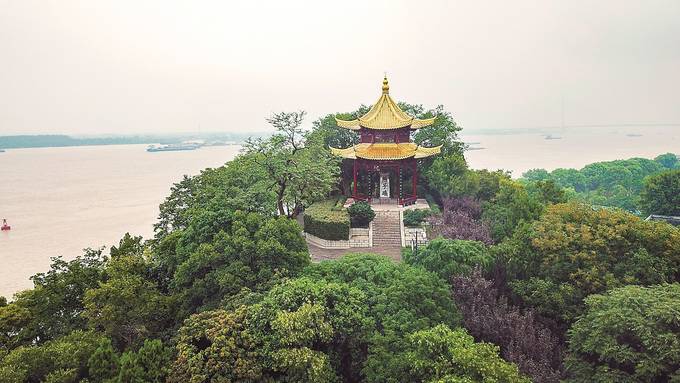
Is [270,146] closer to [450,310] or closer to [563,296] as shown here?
[450,310]

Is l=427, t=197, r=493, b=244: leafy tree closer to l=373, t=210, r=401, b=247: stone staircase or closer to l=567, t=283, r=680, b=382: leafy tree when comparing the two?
l=373, t=210, r=401, b=247: stone staircase

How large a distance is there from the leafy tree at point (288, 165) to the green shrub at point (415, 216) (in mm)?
3898

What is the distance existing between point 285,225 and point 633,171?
4426 centimetres

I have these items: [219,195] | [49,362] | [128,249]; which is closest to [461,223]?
[219,195]

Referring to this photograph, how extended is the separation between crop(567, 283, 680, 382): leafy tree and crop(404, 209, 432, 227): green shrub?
10.1 meters

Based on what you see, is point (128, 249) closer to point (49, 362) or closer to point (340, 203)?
point (49, 362)

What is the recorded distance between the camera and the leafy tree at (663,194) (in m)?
23.4

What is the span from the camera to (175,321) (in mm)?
10211

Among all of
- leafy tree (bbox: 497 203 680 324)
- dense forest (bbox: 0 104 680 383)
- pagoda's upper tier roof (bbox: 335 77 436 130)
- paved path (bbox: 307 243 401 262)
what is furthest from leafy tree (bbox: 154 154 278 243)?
leafy tree (bbox: 497 203 680 324)

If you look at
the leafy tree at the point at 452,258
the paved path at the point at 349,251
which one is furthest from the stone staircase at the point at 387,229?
the leafy tree at the point at 452,258

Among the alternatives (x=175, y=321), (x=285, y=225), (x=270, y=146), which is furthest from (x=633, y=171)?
(x=175, y=321)

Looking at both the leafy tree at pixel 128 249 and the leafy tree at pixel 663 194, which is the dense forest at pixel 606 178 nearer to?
the leafy tree at pixel 663 194

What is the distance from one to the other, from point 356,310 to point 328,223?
8410mm

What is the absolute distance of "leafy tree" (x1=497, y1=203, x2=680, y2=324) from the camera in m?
9.98
